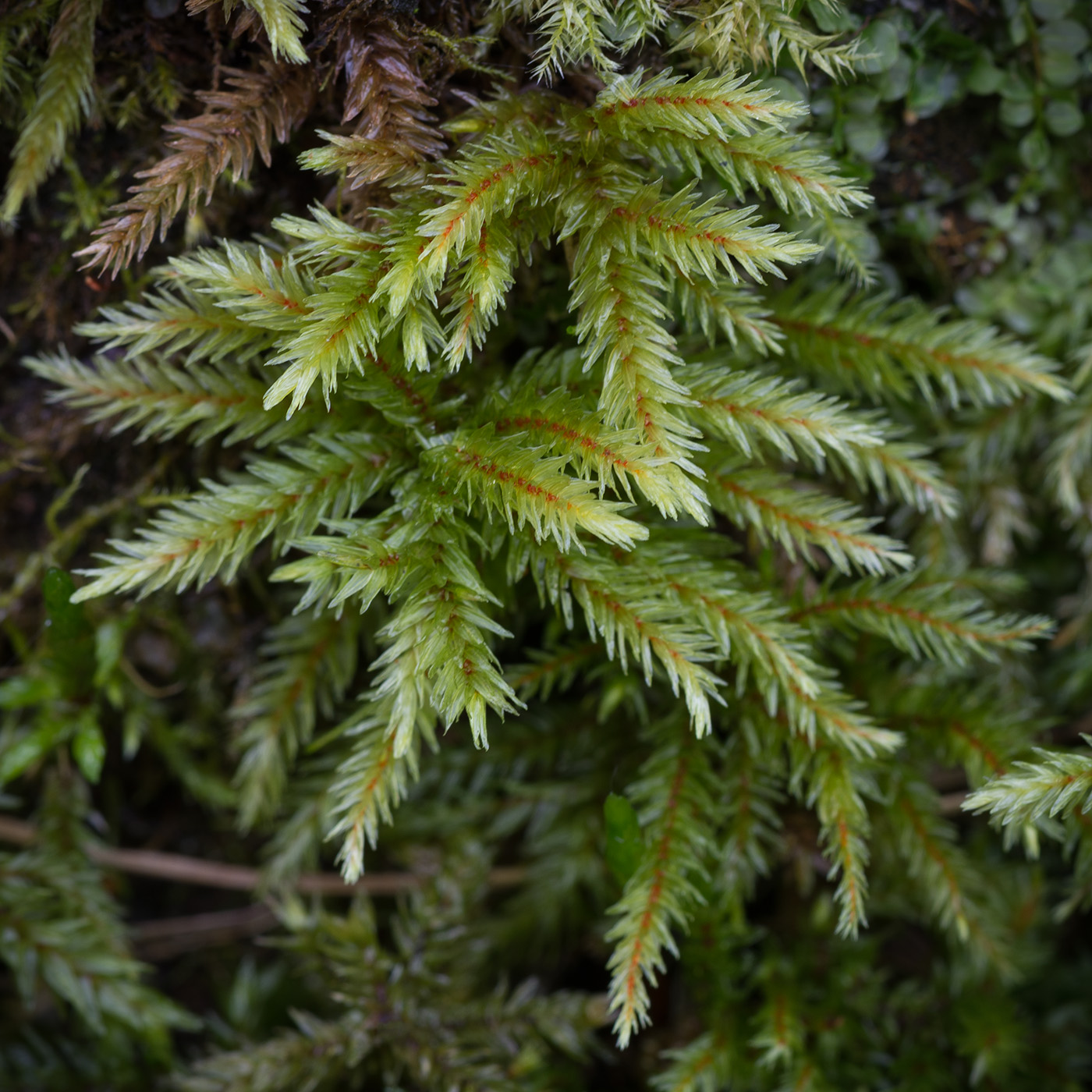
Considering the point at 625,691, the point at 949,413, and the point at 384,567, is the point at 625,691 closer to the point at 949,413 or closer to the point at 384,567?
the point at 384,567

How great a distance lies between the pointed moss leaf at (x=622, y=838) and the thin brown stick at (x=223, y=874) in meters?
0.53

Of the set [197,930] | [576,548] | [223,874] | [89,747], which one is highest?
[576,548]

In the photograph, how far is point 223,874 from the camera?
5.90 feet

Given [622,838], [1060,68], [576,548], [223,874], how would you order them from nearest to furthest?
1. [576,548]
2. [622,838]
3. [1060,68]
4. [223,874]

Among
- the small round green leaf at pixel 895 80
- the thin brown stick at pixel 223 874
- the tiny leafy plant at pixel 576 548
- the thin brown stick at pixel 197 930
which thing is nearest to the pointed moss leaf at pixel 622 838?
the tiny leafy plant at pixel 576 548

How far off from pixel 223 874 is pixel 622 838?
96cm

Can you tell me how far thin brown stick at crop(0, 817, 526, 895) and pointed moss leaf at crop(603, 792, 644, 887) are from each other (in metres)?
0.53

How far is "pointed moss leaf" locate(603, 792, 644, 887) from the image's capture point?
4.09ft

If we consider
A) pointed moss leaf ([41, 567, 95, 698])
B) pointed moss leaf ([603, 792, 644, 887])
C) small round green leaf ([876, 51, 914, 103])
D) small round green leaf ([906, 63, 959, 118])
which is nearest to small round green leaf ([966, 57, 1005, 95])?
small round green leaf ([906, 63, 959, 118])

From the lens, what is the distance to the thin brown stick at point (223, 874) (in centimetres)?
176

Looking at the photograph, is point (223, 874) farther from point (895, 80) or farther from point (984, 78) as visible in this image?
point (984, 78)

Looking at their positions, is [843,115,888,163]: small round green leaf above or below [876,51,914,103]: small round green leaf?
below

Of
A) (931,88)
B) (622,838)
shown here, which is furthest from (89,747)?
(931,88)

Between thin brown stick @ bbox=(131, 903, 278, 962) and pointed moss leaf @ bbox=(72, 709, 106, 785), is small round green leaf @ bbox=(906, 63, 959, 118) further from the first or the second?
thin brown stick @ bbox=(131, 903, 278, 962)
